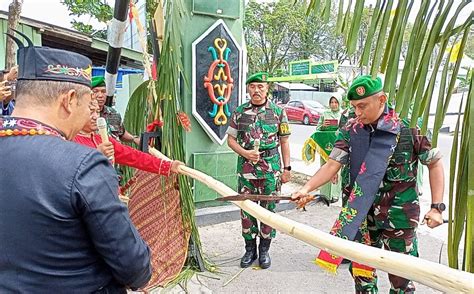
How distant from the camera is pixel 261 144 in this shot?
10.9 feet

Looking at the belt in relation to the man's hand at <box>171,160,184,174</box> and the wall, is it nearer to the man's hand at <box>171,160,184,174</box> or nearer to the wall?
the man's hand at <box>171,160,184,174</box>

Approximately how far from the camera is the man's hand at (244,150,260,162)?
3.22m

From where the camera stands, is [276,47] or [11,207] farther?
[276,47]

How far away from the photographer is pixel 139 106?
319cm

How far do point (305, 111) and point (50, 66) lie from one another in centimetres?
1935

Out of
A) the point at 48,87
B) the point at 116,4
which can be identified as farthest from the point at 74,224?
the point at 116,4

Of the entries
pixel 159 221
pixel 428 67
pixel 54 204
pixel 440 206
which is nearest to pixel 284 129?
pixel 159 221

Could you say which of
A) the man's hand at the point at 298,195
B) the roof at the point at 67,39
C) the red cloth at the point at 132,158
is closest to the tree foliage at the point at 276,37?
the roof at the point at 67,39

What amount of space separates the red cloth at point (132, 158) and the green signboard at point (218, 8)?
2.25 meters

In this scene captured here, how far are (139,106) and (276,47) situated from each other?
2418 cm

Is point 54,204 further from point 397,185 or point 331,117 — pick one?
point 331,117

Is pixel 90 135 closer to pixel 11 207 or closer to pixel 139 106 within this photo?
pixel 139 106

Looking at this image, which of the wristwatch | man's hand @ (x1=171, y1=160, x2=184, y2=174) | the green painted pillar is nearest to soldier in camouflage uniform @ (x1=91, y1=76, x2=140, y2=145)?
the green painted pillar

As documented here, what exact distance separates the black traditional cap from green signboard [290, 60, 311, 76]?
18.2m
